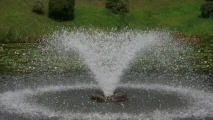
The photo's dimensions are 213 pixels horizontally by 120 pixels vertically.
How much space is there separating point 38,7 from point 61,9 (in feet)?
12.1

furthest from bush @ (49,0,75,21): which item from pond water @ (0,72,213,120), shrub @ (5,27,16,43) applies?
pond water @ (0,72,213,120)

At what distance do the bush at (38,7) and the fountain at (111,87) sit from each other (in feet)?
40.9

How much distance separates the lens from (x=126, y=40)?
134 feet

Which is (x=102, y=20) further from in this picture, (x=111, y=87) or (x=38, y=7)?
(x=111, y=87)

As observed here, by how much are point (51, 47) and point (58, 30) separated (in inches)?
271

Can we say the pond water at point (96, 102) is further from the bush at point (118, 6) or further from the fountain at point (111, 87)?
the bush at point (118, 6)

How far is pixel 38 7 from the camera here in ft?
152

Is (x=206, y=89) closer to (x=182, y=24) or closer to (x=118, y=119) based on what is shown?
(x=118, y=119)

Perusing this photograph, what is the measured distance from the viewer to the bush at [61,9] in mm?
44906

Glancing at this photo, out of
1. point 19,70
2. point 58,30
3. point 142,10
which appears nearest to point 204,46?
point 142,10

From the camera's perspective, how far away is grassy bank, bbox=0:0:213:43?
42.2 m

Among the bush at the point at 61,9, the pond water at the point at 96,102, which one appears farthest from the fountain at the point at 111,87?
the bush at the point at 61,9

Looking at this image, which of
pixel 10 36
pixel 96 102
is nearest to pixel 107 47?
pixel 10 36

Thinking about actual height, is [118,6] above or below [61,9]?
above
